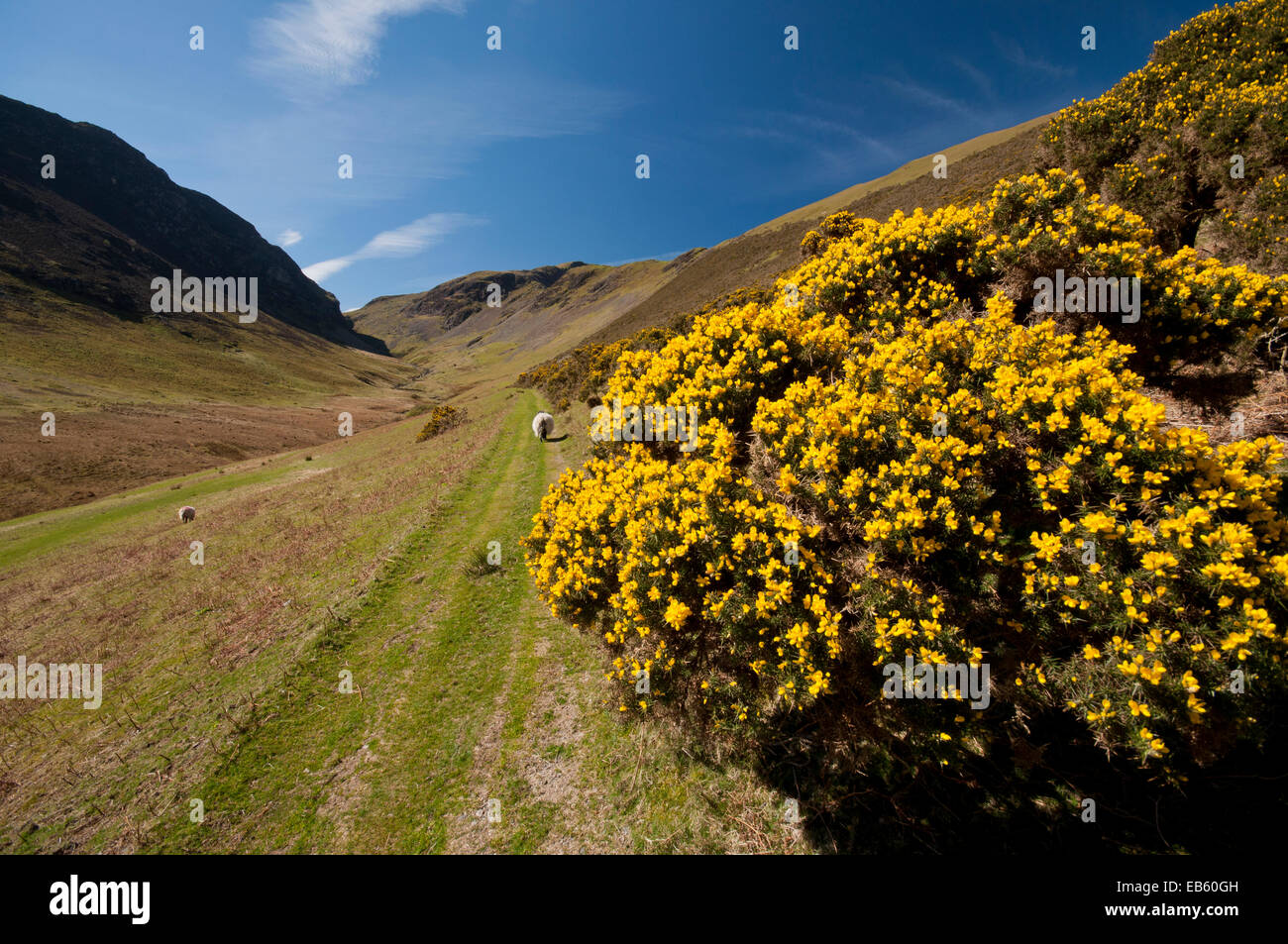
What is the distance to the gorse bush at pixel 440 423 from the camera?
47.6m

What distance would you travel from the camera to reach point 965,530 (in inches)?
208

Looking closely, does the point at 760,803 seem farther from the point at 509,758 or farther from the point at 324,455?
the point at 324,455

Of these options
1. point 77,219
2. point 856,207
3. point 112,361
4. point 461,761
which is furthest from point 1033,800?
point 77,219

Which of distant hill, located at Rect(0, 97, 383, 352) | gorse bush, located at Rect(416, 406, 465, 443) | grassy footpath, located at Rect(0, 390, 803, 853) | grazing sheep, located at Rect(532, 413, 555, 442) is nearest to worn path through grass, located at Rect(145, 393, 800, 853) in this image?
grassy footpath, located at Rect(0, 390, 803, 853)

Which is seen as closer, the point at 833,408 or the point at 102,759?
the point at 833,408

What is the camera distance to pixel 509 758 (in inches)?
314

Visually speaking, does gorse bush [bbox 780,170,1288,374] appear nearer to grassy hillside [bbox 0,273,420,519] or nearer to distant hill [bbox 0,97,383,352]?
grassy hillside [bbox 0,273,420,519]

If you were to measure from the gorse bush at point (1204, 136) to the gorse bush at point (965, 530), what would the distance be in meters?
2.87

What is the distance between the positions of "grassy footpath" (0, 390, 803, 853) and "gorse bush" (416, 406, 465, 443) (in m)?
29.6

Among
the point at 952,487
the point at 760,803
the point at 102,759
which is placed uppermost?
the point at 952,487

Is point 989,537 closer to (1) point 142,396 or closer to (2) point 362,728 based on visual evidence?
(2) point 362,728

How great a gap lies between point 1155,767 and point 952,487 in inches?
136
